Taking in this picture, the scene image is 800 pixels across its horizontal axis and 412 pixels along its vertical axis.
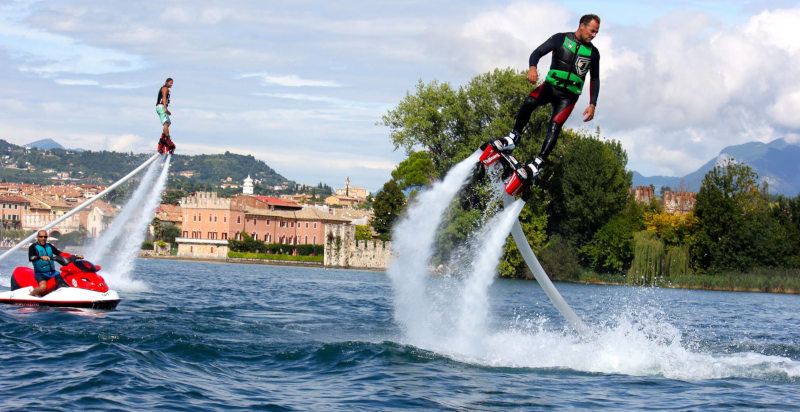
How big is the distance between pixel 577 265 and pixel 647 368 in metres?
53.0

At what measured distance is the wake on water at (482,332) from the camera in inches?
572

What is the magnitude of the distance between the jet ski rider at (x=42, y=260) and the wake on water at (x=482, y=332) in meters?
9.94

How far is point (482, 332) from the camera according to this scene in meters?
17.2

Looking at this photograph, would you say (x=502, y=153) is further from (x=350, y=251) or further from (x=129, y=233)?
(x=350, y=251)

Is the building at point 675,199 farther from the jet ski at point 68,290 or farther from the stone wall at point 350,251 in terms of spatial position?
the jet ski at point 68,290

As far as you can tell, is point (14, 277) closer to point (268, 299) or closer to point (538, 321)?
point (268, 299)

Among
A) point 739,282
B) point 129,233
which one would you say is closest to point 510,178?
point 129,233

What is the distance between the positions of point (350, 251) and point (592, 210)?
34.0 m

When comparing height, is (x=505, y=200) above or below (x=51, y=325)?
above

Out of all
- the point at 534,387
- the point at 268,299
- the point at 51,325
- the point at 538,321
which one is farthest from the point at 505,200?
the point at 268,299

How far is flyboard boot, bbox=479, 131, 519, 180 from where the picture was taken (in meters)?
Result: 13.2

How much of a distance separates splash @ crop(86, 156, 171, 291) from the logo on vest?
54.0 feet

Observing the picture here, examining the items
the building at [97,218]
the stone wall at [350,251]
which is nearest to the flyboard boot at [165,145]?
the building at [97,218]

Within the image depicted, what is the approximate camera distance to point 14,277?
22656 millimetres
